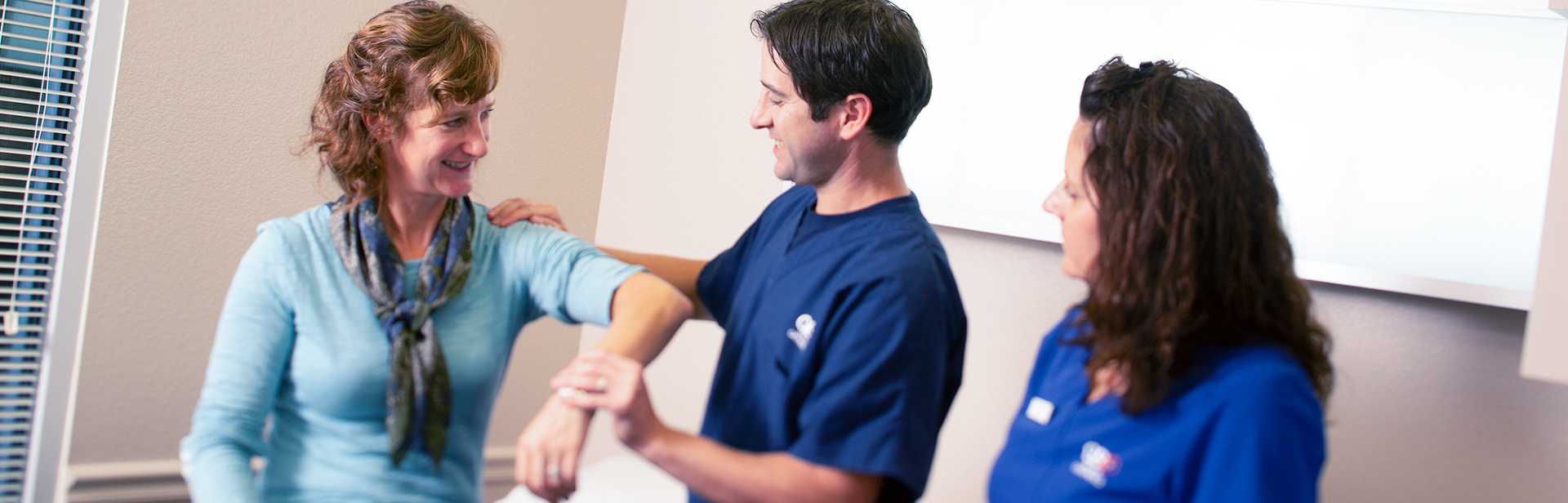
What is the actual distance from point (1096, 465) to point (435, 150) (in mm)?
943

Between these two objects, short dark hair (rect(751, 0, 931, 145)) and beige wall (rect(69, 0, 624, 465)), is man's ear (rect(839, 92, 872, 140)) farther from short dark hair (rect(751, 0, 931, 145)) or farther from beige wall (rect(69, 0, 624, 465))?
beige wall (rect(69, 0, 624, 465))

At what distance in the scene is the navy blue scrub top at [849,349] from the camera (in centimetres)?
119

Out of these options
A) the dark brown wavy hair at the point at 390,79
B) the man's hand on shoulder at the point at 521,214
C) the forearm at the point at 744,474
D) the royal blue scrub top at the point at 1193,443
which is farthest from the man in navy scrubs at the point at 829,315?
the dark brown wavy hair at the point at 390,79

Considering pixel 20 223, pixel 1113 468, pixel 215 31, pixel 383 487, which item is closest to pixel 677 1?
pixel 215 31

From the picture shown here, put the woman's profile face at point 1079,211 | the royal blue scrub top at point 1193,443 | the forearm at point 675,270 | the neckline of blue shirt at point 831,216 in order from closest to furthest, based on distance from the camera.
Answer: the royal blue scrub top at point 1193,443, the woman's profile face at point 1079,211, the neckline of blue shirt at point 831,216, the forearm at point 675,270

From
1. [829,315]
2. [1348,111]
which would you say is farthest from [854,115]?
[1348,111]

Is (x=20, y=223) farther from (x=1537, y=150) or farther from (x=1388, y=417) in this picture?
(x=1537, y=150)

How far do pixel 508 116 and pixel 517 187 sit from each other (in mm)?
236

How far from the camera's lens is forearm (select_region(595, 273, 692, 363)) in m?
1.19

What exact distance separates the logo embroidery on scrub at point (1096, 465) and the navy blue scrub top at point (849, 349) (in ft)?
0.67

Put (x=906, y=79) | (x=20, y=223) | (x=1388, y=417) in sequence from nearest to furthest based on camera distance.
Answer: (x=906, y=79), (x=20, y=223), (x=1388, y=417)

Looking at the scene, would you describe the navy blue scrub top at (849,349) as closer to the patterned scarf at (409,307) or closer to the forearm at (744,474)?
the forearm at (744,474)

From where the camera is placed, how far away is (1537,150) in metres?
2.19

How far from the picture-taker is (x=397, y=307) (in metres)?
1.26
